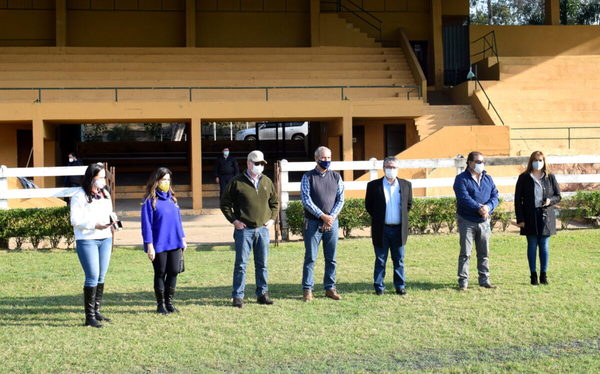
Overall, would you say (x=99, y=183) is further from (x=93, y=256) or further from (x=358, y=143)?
(x=358, y=143)

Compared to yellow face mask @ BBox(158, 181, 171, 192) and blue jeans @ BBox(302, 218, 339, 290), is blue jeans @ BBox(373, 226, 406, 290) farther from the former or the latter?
yellow face mask @ BBox(158, 181, 171, 192)

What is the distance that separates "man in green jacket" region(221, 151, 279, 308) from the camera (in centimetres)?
875

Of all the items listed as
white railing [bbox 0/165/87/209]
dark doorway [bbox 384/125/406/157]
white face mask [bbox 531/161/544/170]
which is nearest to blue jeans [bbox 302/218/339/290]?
white face mask [bbox 531/161/544/170]

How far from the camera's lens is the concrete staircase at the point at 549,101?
2275cm

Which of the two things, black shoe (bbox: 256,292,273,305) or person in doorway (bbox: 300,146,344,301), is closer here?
black shoe (bbox: 256,292,273,305)

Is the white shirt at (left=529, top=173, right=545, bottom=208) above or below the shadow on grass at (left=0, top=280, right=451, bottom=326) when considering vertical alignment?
above

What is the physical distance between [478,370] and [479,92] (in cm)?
→ 2069

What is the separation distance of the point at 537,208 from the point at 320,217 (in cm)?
273

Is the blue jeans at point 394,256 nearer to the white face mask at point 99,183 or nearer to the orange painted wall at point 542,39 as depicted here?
the white face mask at point 99,183

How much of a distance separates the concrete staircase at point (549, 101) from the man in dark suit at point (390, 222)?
12.7 m

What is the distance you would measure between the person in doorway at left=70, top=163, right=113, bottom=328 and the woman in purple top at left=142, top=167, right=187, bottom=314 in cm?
45

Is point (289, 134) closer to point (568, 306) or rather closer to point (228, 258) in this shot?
point (228, 258)

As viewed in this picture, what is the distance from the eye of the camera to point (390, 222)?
931cm

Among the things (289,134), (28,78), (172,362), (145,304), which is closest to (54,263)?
(145,304)
